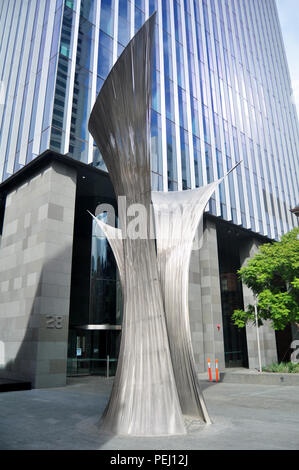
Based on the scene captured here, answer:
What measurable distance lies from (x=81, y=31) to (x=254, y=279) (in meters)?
15.3

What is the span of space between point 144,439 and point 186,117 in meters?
20.8

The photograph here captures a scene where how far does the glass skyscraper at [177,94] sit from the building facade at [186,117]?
8 centimetres

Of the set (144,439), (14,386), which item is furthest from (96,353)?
(144,439)

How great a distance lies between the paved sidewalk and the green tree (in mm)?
6030

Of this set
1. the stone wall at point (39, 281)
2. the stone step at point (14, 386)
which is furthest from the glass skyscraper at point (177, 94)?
the stone step at point (14, 386)

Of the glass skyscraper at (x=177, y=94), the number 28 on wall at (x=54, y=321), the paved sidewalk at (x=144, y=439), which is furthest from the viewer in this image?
the glass skyscraper at (x=177, y=94)

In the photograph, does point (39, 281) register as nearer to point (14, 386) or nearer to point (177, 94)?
point (14, 386)

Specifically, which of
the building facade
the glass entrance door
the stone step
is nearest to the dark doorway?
→ the building facade

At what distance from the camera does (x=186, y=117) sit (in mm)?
23438

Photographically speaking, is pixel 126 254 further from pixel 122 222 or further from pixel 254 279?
pixel 254 279

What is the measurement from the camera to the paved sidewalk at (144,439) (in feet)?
18.1

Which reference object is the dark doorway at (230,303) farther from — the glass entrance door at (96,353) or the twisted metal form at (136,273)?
the twisted metal form at (136,273)
